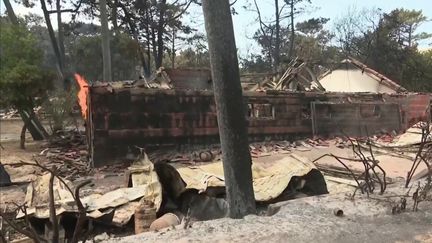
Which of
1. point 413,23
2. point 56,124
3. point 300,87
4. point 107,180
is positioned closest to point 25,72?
point 56,124

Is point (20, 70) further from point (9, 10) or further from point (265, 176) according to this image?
point (265, 176)

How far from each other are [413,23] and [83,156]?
3327 centimetres

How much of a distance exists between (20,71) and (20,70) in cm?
3

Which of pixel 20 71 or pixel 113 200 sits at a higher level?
pixel 20 71

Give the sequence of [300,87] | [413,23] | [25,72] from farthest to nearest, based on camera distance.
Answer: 1. [413,23]
2. [300,87]
3. [25,72]

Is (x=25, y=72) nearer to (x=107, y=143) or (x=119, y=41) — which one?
(x=107, y=143)

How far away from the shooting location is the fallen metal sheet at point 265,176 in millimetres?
6047

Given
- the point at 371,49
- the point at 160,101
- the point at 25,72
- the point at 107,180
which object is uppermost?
the point at 371,49

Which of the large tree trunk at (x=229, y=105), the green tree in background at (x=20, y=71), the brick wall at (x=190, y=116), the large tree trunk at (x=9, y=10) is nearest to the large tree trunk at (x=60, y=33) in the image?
the large tree trunk at (x=9, y=10)

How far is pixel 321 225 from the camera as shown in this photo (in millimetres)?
4242

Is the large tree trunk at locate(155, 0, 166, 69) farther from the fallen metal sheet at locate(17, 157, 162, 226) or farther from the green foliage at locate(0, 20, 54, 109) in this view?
the fallen metal sheet at locate(17, 157, 162, 226)

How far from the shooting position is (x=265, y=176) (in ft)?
22.6

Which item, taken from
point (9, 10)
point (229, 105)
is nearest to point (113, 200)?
point (229, 105)

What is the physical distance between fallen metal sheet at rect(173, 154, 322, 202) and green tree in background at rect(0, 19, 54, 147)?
10.4 metres
